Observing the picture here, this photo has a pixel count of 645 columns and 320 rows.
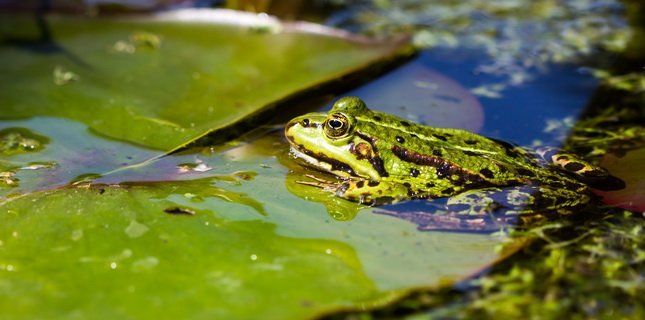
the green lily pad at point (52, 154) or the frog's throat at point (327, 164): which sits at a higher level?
the frog's throat at point (327, 164)

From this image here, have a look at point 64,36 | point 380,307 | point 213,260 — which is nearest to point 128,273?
point 213,260

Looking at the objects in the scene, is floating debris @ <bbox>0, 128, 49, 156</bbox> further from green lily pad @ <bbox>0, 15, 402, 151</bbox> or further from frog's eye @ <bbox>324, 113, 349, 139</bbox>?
frog's eye @ <bbox>324, 113, 349, 139</bbox>

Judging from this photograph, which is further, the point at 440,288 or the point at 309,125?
the point at 309,125

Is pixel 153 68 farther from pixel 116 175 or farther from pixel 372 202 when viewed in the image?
pixel 372 202

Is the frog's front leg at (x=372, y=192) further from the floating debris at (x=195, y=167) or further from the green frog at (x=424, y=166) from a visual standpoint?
the floating debris at (x=195, y=167)

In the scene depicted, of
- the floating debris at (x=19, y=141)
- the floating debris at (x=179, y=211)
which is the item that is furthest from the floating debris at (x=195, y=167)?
the floating debris at (x=19, y=141)
